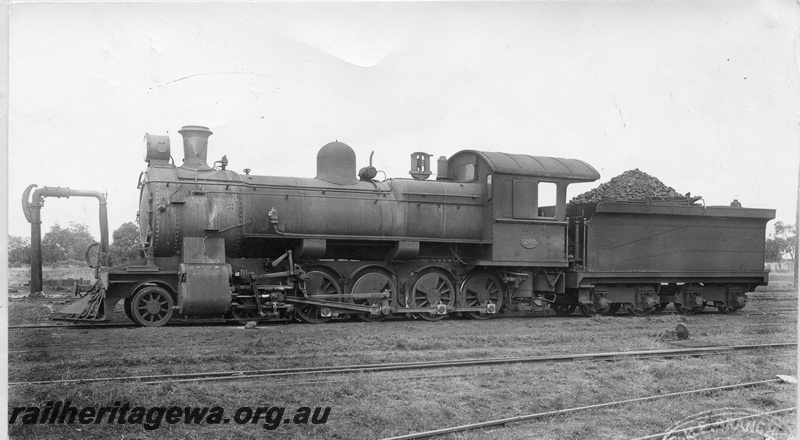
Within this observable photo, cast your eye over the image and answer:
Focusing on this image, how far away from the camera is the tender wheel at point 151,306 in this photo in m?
11.8

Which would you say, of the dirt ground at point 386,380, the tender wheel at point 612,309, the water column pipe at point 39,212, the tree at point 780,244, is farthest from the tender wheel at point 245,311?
the tree at point 780,244

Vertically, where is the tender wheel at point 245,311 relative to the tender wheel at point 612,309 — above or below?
above

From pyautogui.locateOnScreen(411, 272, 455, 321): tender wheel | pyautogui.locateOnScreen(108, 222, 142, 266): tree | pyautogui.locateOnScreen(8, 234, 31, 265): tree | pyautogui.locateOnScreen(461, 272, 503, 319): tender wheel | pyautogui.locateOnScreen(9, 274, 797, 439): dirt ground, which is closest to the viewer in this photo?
pyautogui.locateOnScreen(9, 274, 797, 439): dirt ground

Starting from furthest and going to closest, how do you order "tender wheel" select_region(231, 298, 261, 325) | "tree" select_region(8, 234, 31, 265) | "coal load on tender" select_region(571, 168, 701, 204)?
"coal load on tender" select_region(571, 168, 701, 204)
"tender wheel" select_region(231, 298, 261, 325)
"tree" select_region(8, 234, 31, 265)

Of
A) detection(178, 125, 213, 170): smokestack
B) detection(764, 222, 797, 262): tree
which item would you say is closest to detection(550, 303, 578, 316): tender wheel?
detection(764, 222, 797, 262): tree

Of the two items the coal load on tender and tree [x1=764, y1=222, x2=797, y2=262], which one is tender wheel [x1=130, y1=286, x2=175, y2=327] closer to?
the coal load on tender

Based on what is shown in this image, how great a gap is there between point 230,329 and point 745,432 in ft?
27.1

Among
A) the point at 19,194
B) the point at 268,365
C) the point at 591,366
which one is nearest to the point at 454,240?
the point at 591,366

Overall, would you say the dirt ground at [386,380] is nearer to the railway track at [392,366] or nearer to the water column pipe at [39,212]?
the railway track at [392,366]

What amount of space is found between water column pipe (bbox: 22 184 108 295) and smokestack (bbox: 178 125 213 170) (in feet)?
5.69

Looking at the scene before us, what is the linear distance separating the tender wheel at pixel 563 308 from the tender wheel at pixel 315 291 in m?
6.47

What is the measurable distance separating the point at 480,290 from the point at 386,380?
6747 mm

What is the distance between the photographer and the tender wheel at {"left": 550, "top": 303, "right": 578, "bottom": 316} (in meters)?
16.7

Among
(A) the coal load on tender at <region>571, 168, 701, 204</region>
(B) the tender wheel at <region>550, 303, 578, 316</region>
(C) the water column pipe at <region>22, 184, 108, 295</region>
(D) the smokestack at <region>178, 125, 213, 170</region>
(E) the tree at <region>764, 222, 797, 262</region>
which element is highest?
(D) the smokestack at <region>178, 125, 213, 170</region>
